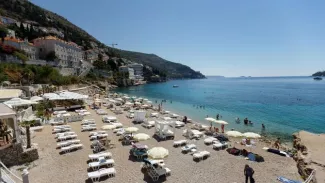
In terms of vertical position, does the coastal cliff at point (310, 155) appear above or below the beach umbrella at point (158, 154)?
below

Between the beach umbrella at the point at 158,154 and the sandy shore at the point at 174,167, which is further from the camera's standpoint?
the beach umbrella at the point at 158,154

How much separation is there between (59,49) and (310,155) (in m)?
71.9

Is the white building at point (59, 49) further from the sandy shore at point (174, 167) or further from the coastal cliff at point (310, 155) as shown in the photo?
the coastal cliff at point (310, 155)

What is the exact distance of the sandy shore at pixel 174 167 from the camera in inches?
416

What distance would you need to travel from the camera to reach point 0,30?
55375mm

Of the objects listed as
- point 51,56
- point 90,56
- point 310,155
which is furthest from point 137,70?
point 310,155

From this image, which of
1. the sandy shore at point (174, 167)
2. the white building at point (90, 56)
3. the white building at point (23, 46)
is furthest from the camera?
the white building at point (90, 56)

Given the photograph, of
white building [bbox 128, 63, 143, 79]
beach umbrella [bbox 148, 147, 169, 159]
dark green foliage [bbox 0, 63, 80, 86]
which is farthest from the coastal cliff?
white building [bbox 128, 63, 143, 79]

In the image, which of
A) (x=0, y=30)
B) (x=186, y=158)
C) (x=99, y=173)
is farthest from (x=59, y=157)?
(x=0, y=30)

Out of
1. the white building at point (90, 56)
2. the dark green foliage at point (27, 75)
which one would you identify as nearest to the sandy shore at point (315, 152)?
the dark green foliage at point (27, 75)

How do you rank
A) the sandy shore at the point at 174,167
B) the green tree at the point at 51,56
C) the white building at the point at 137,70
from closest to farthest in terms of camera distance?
1. the sandy shore at the point at 174,167
2. the green tree at the point at 51,56
3. the white building at the point at 137,70

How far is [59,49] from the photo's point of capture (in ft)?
223

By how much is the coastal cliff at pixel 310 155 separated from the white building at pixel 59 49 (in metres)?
65.6

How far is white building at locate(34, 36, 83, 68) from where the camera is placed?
64.8 meters
